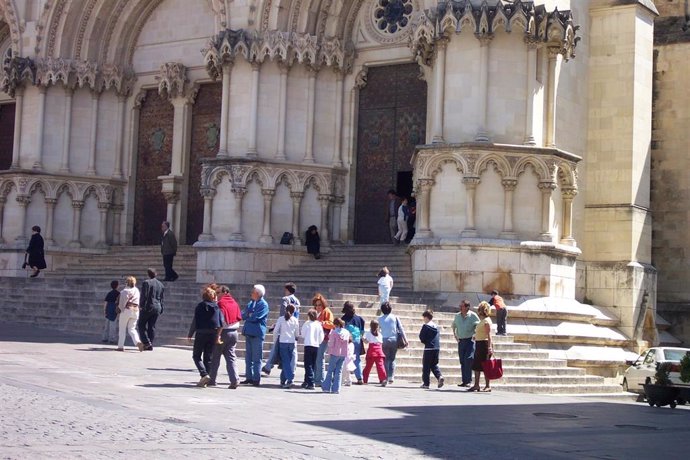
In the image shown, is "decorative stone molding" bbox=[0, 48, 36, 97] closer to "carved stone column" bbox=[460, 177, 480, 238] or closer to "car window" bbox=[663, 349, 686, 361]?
"carved stone column" bbox=[460, 177, 480, 238]

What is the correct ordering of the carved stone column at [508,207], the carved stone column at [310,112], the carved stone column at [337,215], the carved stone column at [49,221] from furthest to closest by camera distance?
the carved stone column at [49,221]
the carved stone column at [337,215]
the carved stone column at [310,112]
the carved stone column at [508,207]

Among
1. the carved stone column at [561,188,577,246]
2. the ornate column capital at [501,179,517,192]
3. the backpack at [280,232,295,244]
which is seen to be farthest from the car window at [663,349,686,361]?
the backpack at [280,232,295,244]

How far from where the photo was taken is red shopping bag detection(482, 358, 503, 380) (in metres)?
21.2

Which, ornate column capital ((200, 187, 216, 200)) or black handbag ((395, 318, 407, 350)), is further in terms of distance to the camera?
ornate column capital ((200, 187, 216, 200))

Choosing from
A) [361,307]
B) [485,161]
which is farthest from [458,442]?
[485,161]

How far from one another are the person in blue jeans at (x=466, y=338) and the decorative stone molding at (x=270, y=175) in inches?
397

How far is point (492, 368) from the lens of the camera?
69.6 ft

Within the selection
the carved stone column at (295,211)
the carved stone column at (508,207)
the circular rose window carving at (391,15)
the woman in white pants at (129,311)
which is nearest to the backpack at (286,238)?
the carved stone column at (295,211)

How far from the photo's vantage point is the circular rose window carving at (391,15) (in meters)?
32.0

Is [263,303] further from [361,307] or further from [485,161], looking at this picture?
[485,161]

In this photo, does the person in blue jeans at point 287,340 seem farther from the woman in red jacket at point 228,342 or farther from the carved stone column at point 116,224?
the carved stone column at point 116,224

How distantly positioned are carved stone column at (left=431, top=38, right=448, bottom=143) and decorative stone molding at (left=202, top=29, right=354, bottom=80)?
5112mm

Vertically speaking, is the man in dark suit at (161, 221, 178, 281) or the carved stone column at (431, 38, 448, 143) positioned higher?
the carved stone column at (431, 38, 448, 143)

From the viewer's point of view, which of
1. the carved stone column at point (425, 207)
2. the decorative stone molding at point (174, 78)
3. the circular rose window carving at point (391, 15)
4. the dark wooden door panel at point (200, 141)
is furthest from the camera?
the decorative stone molding at point (174, 78)
